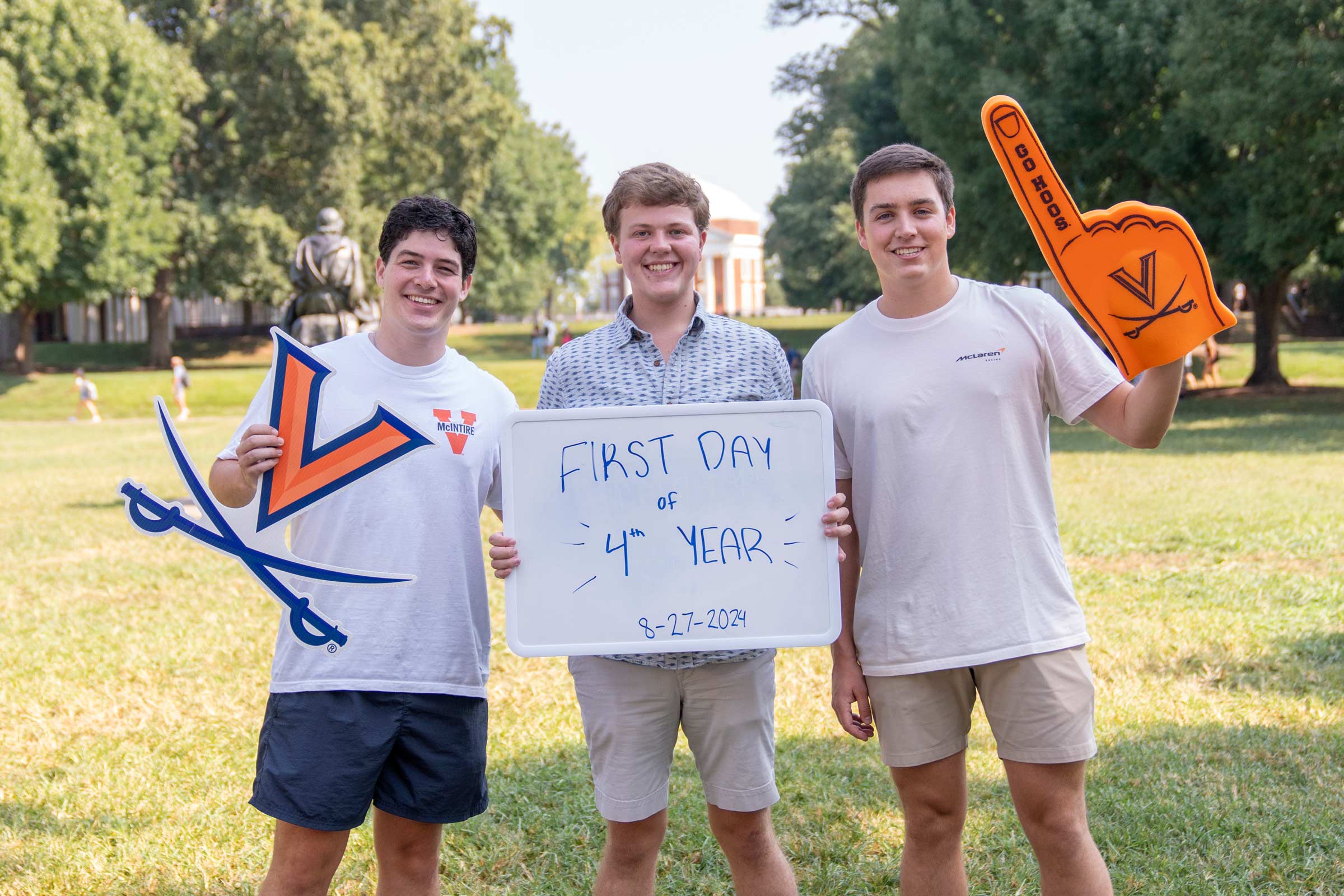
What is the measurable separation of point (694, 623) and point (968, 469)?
2.40 ft

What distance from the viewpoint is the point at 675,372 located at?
276 centimetres

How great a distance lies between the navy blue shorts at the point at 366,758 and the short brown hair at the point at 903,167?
1.58 metres

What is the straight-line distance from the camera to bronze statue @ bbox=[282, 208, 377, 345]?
839cm

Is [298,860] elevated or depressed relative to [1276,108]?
depressed

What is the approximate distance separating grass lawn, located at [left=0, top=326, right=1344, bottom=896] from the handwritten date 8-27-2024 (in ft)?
4.46

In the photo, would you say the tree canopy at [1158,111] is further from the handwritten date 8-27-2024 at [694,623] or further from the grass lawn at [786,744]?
the handwritten date 8-27-2024 at [694,623]

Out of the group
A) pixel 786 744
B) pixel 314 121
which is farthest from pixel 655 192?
pixel 314 121

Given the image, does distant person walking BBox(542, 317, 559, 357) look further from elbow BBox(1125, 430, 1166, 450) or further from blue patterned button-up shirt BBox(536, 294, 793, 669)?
elbow BBox(1125, 430, 1166, 450)

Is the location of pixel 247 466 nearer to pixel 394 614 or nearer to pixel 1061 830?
pixel 394 614

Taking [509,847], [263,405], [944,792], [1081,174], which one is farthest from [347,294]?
[1081,174]

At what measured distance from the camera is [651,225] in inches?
106

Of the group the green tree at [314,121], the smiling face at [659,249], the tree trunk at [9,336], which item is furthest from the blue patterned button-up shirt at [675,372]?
the tree trunk at [9,336]

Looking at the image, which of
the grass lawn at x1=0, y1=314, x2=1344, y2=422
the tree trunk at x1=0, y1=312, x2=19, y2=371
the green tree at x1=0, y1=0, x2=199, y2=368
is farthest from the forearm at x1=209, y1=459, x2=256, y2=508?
the tree trunk at x1=0, y1=312, x2=19, y2=371

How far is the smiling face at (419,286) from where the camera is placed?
8.86 feet
